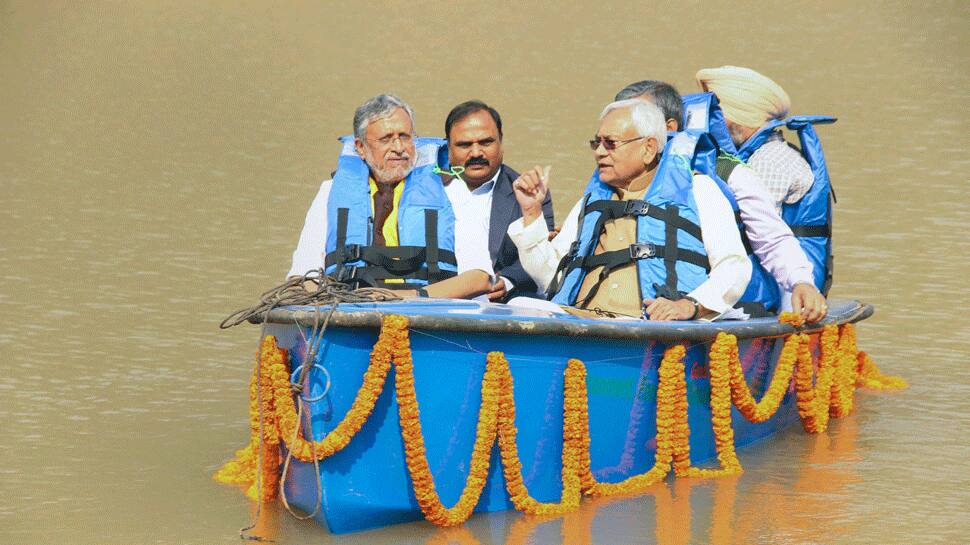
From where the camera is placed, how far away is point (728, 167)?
703cm

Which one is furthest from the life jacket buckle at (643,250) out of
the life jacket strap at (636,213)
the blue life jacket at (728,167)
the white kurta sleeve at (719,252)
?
the blue life jacket at (728,167)

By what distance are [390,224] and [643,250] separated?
1164 millimetres

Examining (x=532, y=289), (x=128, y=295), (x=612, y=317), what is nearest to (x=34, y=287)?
(x=128, y=295)

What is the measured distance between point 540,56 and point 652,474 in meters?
15.7

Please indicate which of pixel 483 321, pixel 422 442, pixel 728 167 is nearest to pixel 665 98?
pixel 728 167

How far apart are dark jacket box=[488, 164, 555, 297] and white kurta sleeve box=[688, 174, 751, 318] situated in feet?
2.92

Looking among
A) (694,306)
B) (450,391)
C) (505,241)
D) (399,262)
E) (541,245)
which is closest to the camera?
(450,391)

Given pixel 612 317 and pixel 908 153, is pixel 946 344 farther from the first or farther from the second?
pixel 908 153

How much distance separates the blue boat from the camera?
17.9ft

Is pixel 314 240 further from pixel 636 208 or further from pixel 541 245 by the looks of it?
pixel 636 208

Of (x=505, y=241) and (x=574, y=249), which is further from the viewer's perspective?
(x=505, y=241)

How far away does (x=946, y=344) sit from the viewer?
31.6 feet

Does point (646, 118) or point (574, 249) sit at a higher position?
point (646, 118)

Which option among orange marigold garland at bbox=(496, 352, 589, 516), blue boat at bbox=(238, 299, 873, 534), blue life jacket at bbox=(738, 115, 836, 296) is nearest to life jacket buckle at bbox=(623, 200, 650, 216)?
blue boat at bbox=(238, 299, 873, 534)
